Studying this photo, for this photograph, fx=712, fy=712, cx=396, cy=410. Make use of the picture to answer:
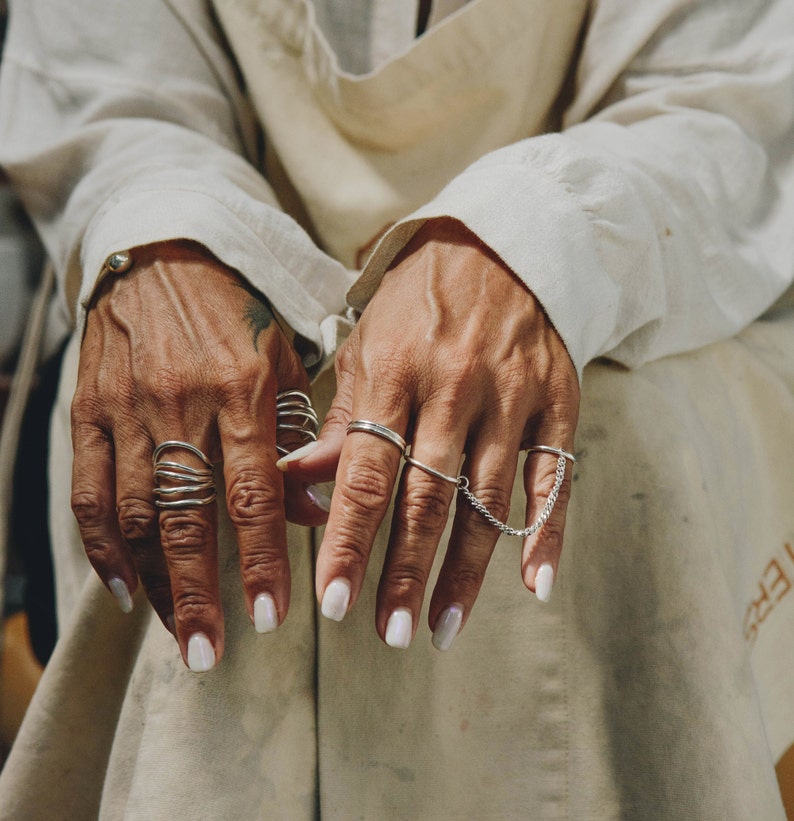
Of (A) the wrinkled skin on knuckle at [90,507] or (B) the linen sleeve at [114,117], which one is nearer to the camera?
(A) the wrinkled skin on knuckle at [90,507]

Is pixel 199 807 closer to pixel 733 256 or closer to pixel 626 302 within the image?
pixel 626 302

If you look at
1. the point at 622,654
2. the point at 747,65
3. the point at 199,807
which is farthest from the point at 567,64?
the point at 199,807

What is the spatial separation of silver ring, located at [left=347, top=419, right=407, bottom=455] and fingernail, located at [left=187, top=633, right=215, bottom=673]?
6.6 inches

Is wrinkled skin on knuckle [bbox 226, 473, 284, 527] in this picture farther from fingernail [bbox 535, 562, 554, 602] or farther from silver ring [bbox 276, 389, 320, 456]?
fingernail [bbox 535, 562, 554, 602]

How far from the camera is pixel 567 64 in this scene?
836 millimetres

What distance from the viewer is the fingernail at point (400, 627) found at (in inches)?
17.2

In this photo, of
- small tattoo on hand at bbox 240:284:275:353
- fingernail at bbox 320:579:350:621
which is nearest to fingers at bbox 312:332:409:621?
fingernail at bbox 320:579:350:621

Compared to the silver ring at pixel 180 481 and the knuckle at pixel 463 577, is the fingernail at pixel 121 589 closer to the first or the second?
the silver ring at pixel 180 481

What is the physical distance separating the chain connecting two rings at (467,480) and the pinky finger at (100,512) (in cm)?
19

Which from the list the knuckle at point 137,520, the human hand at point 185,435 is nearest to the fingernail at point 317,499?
the human hand at point 185,435

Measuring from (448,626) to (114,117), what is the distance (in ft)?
2.22

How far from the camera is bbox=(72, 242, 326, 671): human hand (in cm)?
46

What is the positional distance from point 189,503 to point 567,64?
0.68 metres

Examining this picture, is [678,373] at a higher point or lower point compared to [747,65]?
lower
